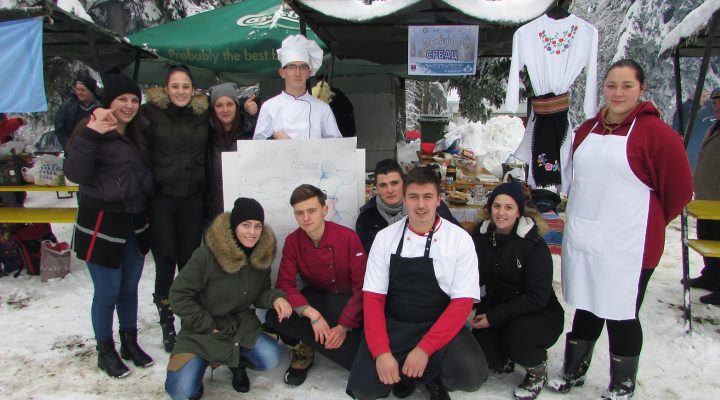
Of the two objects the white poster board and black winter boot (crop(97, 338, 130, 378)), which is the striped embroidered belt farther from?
Answer: black winter boot (crop(97, 338, 130, 378))

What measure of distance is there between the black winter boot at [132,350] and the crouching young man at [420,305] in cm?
158

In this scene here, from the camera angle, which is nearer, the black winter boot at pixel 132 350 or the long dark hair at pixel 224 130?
the black winter boot at pixel 132 350

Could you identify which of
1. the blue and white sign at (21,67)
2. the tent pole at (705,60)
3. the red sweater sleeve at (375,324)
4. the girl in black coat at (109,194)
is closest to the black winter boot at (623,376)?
the red sweater sleeve at (375,324)

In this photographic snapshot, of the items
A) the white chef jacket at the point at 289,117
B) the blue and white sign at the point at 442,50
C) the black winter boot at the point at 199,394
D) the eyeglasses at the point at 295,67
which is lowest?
the black winter boot at the point at 199,394

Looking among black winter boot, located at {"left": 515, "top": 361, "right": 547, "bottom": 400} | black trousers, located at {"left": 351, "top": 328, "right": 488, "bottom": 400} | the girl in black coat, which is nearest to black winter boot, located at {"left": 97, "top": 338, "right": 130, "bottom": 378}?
the girl in black coat

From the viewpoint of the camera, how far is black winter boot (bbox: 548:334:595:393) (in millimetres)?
3020

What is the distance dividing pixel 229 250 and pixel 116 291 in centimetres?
91

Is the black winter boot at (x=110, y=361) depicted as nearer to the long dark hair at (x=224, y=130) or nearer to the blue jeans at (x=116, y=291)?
the blue jeans at (x=116, y=291)

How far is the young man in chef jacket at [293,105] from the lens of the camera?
3.66 metres

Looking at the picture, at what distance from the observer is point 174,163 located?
3.29 metres

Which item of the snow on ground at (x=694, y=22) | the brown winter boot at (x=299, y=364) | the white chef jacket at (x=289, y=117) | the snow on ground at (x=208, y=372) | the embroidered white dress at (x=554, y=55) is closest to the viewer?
the snow on ground at (x=208, y=372)

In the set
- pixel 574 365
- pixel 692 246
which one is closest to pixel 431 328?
pixel 574 365

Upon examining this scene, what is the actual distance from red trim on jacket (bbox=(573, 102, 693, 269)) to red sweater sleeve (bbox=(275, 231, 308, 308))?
2105 millimetres

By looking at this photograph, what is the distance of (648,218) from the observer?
2.62 metres
